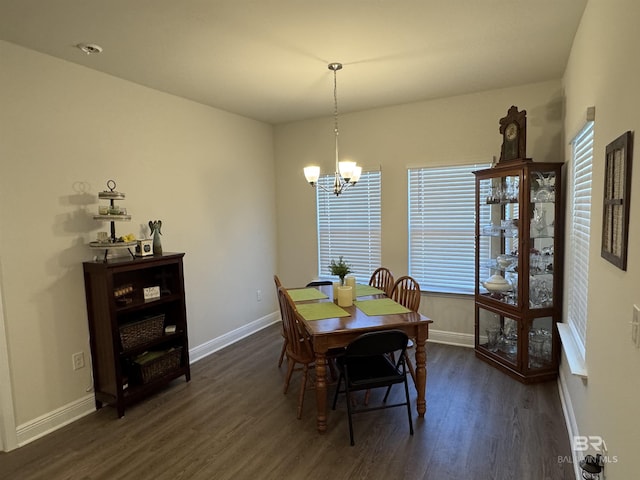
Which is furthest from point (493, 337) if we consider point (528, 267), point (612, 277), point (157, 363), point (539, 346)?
point (157, 363)

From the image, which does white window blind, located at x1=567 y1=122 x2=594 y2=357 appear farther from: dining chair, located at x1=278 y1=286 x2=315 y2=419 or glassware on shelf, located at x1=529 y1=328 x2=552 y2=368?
dining chair, located at x1=278 y1=286 x2=315 y2=419

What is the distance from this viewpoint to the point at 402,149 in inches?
171

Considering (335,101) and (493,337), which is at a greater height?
(335,101)

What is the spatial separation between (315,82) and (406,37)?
1.11m

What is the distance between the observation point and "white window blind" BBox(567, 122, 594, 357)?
7.50 feet

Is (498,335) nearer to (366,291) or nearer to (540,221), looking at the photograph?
(540,221)

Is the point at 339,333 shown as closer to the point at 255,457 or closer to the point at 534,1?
the point at 255,457

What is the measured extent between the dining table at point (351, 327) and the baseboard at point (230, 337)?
58.7 inches

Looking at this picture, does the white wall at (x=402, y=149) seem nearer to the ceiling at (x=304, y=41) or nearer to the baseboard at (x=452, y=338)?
the baseboard at (x=452, y=338)

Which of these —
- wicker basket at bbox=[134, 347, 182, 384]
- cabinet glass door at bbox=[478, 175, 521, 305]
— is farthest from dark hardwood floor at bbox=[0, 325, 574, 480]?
cabinet glass door at bbox=[478, 175, 521, 305]

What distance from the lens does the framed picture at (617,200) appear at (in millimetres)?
1335

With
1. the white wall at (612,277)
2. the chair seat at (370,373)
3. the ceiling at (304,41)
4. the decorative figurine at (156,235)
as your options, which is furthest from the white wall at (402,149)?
the decorative figurine at (156,235)

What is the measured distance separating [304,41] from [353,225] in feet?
8.36

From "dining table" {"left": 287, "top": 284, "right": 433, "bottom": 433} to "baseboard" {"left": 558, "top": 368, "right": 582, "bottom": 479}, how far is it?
37.0 inches
